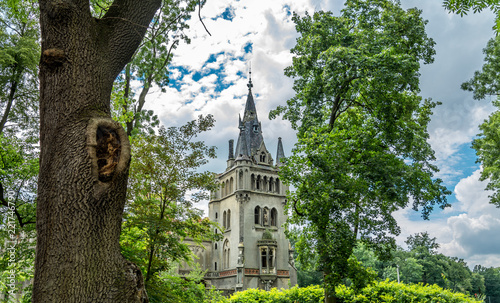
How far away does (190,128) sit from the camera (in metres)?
9.84

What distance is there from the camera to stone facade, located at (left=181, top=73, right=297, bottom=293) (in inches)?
1761

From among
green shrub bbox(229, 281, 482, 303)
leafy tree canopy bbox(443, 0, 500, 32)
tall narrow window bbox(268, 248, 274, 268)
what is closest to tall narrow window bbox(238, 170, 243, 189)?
tall narrow window bbox(268, 248, 274, 268)

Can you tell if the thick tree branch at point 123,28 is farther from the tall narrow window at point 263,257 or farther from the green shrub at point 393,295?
the tall narrow window at point 263,257

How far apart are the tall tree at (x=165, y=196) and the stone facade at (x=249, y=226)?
32.5m

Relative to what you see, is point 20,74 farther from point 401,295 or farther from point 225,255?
point 225,255

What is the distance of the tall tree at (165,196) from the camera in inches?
340

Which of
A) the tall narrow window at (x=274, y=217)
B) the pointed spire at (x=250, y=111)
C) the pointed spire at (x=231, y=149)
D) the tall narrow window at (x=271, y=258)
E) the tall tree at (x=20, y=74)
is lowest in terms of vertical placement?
the tall narrow window at (x=271, y=258)

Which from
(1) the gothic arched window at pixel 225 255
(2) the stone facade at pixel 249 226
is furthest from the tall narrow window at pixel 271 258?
(1) the gothic arched window at pixel 225 255

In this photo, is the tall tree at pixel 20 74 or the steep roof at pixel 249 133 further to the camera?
the steep roof at pixel 249 133

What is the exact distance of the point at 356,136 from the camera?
43.4 ft

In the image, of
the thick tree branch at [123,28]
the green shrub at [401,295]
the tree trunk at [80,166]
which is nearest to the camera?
the tree trunk at [80,166]

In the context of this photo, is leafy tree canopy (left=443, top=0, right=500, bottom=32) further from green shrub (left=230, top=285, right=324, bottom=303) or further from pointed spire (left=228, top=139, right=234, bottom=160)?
pointed spire (left=228, top=139, right=234, bottom=160)

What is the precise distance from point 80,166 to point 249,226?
4417 centimetres

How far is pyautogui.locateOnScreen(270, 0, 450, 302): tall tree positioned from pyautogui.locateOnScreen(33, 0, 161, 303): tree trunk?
363 inches
